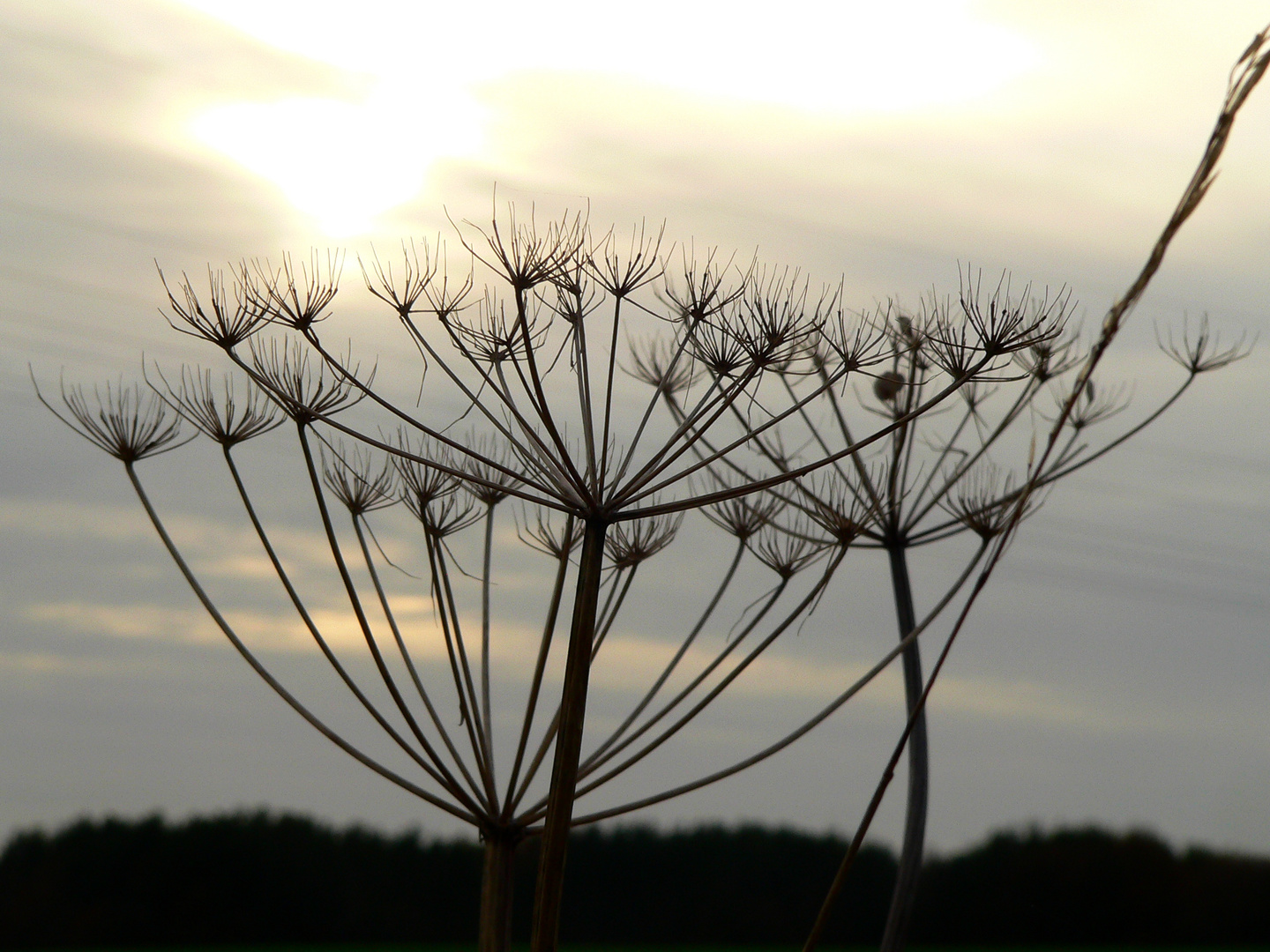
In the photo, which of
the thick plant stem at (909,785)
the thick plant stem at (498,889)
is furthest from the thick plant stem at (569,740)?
the thick plant stem at (909,785)

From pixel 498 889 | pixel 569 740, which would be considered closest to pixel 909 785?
pixel 498 889

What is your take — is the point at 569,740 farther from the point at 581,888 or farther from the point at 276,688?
the point at 581,888

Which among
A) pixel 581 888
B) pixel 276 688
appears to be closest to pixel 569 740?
pixel 276 688

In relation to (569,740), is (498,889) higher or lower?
lower

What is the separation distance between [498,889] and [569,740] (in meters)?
2.96

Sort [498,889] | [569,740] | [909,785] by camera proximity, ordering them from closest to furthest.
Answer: [569,740], [498,889], [909,785]

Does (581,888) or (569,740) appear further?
(581,888)

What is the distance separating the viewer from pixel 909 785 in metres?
11.2

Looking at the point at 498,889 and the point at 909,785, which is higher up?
the point at 909,785

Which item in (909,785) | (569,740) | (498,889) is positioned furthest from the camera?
(909,785)

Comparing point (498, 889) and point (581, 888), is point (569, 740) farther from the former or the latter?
point (581, 888)

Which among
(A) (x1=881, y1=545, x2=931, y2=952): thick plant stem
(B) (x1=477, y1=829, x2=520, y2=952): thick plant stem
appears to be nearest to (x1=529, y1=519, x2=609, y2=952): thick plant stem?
(B) (x1=477, y1=829, x2=520, y2=952): thick plant stem

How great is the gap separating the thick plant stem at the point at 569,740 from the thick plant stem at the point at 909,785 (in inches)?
161

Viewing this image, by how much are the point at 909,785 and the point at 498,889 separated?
12.8 ft
